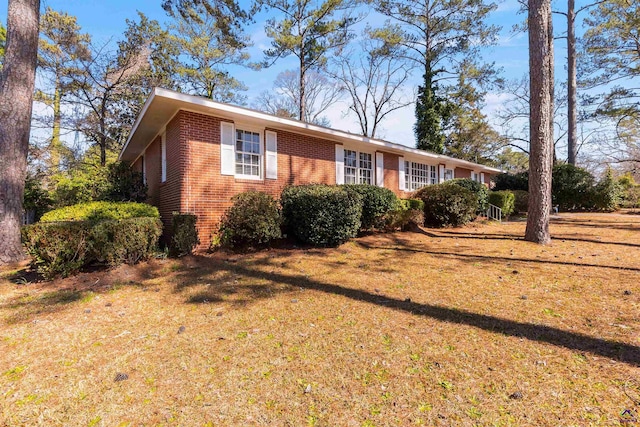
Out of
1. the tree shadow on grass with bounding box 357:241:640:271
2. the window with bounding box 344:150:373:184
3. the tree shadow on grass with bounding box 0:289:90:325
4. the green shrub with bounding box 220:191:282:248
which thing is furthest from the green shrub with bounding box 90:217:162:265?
the window with bounding box 344:150:373:184

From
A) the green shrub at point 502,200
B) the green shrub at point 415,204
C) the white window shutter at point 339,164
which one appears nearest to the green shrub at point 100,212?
the white window shutter at point 339,164

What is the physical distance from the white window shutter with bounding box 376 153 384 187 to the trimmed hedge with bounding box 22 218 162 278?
8.85 metres

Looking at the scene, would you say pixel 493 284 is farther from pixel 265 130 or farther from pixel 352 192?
pixel 265 130

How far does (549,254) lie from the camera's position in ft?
20.8

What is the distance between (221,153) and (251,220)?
221 centimetres

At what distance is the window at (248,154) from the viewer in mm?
8445

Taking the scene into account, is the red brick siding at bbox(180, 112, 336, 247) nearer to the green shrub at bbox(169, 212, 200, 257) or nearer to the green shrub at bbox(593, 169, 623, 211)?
the green shrub at bbox(169, 212, 200, 257)

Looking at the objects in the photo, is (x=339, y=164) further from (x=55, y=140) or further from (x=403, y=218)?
(x=55, y=140)

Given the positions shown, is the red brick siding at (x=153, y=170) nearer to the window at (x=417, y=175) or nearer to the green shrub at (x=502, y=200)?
the window at (x=417, y=175)

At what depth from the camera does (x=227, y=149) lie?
8.05 meters

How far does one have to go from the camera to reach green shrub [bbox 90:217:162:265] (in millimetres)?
5477

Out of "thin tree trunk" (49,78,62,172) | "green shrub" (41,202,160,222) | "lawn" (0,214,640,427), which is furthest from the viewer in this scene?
"thin tree trunk" (49,78,62,172)

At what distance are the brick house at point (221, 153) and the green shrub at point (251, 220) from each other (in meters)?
0.66

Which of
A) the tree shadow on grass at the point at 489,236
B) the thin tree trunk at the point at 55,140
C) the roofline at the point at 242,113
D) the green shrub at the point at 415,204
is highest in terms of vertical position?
the thin tree trunk at the point at 55,140
